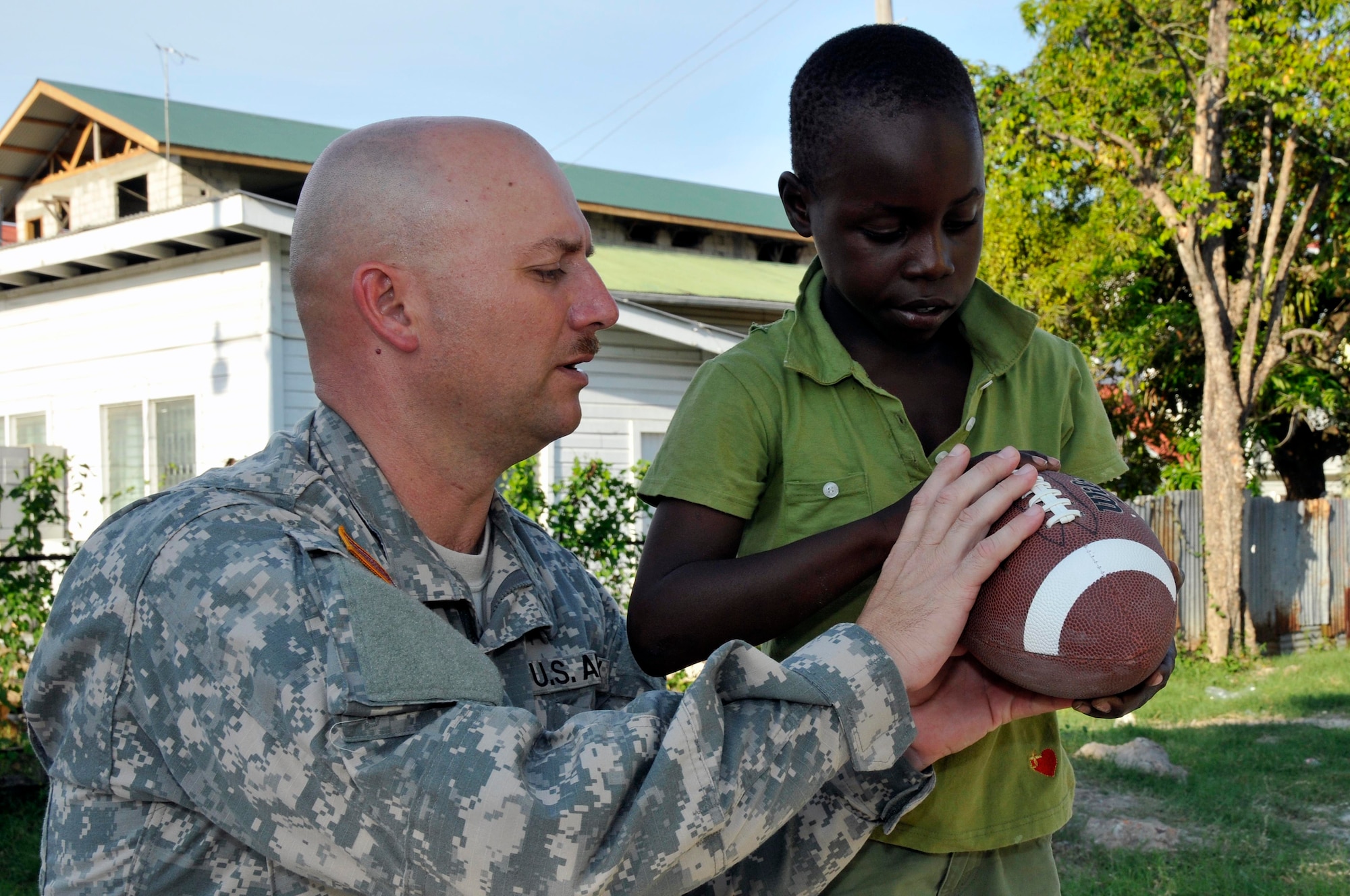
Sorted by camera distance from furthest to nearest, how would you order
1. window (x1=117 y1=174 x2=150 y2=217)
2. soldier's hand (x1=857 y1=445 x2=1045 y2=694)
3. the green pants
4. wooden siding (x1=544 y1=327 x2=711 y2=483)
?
window (x1=117 y1=174 x2=150 y2=217)
wooden siding (x1=544 y1=327 x2=711 y2=483)
the green pants
soldier's hand (x1=857 y1=445 x2=1045 y2=694)

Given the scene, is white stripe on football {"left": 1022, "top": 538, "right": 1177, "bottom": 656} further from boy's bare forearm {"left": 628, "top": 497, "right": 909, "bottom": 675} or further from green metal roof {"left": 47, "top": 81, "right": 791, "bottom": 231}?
green metal roof {"left": 47, "top": 81, "right": 791, "bottom": 231}

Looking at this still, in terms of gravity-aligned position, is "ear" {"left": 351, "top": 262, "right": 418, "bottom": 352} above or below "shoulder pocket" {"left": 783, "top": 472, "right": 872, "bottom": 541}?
above

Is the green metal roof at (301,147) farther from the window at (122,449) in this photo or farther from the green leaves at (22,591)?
the green leaves at (22,591)

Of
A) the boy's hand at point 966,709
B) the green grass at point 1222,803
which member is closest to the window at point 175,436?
the green grass at point 1222,803

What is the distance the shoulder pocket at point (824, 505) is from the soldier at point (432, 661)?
1.23 ft

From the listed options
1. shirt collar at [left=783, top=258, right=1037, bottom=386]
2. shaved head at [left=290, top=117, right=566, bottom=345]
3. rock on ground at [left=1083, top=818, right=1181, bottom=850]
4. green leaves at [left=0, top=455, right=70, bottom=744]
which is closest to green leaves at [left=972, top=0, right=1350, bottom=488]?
rock on ground at [left=1083, top=818, right=1181, bottom=850]

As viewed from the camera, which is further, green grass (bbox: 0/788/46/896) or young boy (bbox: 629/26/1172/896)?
green grass (bbox: 0/788/46/896)

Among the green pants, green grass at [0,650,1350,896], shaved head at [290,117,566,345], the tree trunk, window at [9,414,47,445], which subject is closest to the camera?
shaved head at [290,117,566,345]

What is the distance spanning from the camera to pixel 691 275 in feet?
57.5

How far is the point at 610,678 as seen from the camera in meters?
2.65

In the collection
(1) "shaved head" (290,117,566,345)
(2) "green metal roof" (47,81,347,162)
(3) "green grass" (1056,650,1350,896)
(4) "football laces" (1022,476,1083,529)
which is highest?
(2) "green metal roof" (47,81,347,162)

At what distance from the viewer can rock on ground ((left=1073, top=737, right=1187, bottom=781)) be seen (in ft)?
26.3

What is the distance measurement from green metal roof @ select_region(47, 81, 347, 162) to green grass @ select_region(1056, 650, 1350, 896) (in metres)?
12.9

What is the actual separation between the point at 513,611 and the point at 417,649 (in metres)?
0.70
